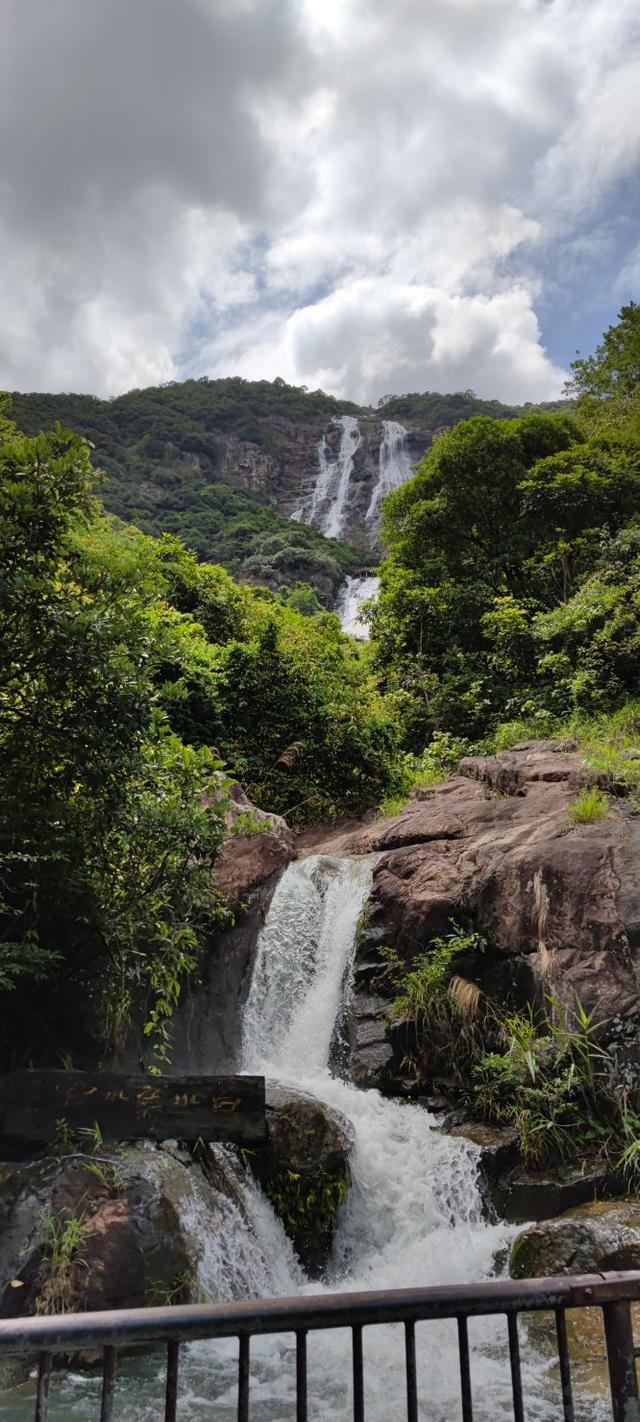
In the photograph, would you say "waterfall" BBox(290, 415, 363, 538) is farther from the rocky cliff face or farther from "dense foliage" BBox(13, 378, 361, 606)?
"dense foliage" BBox(13, 378, 361, 606)

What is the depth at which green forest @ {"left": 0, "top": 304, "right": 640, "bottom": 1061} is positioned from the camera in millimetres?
5051

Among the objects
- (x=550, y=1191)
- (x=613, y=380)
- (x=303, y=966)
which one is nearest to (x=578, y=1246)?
(x=550, y=1191)

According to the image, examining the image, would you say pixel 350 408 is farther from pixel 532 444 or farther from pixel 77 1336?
pixel 77 1336

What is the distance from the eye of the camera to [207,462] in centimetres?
5975

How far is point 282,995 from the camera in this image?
8.74 m

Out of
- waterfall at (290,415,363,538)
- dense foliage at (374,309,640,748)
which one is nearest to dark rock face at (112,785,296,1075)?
dense foliage at (374,309,640,748)

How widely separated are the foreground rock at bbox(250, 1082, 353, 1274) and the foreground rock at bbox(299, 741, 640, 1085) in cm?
153

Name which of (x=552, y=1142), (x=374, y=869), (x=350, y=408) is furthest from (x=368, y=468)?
(x=552, y=1142)

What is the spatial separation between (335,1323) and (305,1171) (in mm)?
4754

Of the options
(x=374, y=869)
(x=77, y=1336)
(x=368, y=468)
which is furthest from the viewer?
(x=368, y=468)

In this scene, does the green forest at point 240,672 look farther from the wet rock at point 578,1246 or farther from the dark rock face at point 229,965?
the wet rock at point 578,1246

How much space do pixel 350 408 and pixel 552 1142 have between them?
7501 centimetres

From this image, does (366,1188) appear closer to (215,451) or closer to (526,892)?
(526,892)

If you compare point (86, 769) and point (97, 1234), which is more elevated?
point (86, 769)
